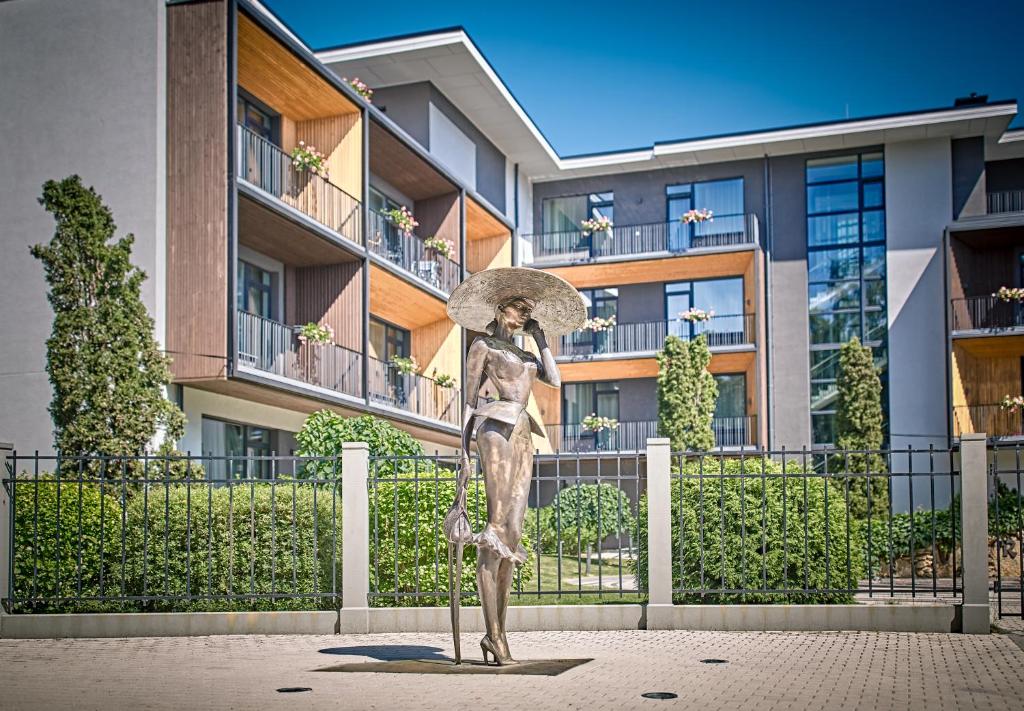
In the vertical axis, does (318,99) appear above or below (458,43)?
below

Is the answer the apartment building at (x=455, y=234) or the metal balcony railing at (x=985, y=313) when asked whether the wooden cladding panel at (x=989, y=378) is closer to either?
the apartment building at (x=455, y=234)

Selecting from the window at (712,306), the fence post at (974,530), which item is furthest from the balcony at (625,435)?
the fence post at (974,530)

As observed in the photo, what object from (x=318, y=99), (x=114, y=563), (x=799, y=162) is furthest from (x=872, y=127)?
(x=114, y=563)

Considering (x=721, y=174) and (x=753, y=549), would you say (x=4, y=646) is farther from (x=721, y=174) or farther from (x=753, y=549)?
(x=721, y=174)

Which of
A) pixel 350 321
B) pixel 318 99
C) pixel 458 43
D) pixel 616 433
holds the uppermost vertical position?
pixel 458 43

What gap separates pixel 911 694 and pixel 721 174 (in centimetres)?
3229

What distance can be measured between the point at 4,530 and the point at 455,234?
2046cm

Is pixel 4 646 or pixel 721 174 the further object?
pixel 721 174

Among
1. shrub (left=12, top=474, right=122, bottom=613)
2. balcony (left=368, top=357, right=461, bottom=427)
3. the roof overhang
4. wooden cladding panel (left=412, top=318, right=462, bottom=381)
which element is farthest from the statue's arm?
wooden cladding panel (left=412, top=318, right=462, bottom=381)

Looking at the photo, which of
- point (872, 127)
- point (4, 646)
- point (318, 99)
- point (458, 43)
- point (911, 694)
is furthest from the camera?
point (872, 127)

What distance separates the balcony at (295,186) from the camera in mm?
22595

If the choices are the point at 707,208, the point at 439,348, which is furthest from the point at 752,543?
the point at 707,208

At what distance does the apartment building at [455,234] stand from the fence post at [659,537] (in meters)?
9.98

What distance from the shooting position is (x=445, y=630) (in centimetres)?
1259
